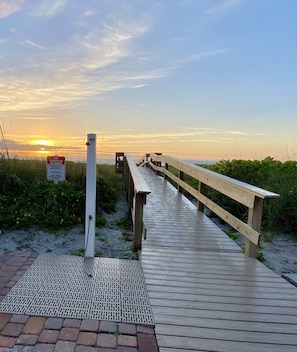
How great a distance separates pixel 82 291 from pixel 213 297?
113 centimetres

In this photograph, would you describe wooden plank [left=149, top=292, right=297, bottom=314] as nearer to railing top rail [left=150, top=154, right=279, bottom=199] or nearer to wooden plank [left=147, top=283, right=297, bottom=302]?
wooden plank [left=147, top=283, right=297, bottom=302]

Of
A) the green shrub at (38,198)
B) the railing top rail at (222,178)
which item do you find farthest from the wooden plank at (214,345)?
the green shrub at (38,198)

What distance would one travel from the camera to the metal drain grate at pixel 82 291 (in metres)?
2.19

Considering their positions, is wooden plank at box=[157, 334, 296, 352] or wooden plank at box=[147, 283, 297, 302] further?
wooden plank at box=[147, 283, 297, 302]

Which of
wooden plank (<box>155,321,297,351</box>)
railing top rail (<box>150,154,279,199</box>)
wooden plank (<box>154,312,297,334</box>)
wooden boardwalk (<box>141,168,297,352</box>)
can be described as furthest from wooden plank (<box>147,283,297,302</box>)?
railing top rail (<box>150,154,279,199</box>)

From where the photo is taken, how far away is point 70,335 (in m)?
1.92

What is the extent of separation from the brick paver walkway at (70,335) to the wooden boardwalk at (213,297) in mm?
155

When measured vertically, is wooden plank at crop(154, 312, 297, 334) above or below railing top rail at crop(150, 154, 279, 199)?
below

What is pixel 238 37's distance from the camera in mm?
6438

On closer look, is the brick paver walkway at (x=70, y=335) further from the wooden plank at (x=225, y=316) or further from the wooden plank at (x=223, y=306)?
the wooden plank at (x=223, y=306)

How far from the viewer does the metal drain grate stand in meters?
2.19

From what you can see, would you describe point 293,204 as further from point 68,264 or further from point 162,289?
point 68,264

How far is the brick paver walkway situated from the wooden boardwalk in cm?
15

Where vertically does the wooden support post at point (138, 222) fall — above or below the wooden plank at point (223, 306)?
above
